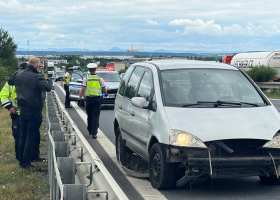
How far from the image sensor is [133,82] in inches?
335

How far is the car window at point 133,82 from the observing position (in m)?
8.29

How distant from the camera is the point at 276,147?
635 centimetres

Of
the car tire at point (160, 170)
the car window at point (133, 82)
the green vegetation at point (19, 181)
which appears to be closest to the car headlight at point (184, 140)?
the car tire at point (160, 170)

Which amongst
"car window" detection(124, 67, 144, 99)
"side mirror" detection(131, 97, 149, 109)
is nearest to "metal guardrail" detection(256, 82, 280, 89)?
"car window" detection(124, 67, 144, 99)

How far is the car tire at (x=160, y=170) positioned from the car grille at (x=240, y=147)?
567 mm

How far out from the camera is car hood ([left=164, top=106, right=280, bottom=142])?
20.5 ft

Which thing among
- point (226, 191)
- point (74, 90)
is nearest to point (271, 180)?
point (226, 191)

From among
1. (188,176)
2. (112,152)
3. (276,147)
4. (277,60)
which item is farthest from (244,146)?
A: (277,60)

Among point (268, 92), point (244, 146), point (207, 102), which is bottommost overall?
point (268, 92)

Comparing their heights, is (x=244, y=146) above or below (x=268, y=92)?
above

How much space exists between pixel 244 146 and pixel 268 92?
27319 mm

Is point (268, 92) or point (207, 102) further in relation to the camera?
point (268, 92)

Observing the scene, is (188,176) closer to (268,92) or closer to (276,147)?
(276,147)

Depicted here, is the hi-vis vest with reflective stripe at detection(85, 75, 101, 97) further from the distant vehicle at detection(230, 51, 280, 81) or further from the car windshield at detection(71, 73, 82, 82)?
the distant vehicle at detection(230, 51, 280, 81)
